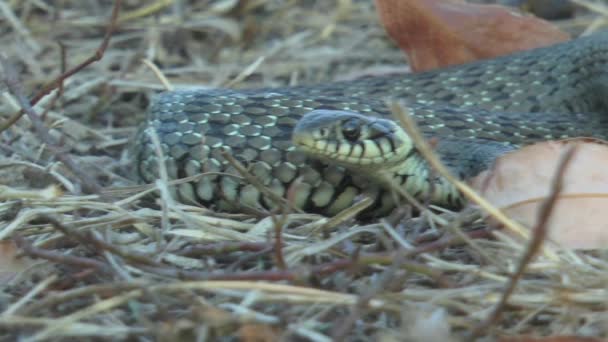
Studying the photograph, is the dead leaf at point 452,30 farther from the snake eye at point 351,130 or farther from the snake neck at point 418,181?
the snake eye at point 351,130

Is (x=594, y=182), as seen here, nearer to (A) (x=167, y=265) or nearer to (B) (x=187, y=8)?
(A) (x=167, y=265)

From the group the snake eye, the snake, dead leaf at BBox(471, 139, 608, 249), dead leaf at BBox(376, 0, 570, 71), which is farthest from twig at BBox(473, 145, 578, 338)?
dead leaf at BBox(376, 0, 570, 71)

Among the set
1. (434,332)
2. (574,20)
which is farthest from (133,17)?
(434,332)

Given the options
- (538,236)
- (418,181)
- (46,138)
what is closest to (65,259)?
(46,138)

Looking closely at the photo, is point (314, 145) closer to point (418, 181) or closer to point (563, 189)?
point (418, 181)

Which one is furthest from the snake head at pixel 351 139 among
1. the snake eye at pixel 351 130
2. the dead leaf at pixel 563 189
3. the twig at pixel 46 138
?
the twig at pixel 46 138

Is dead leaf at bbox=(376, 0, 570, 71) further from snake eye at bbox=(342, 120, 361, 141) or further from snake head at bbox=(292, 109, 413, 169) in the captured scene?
snake eye at bbox=(342, 120, 361, 141)
